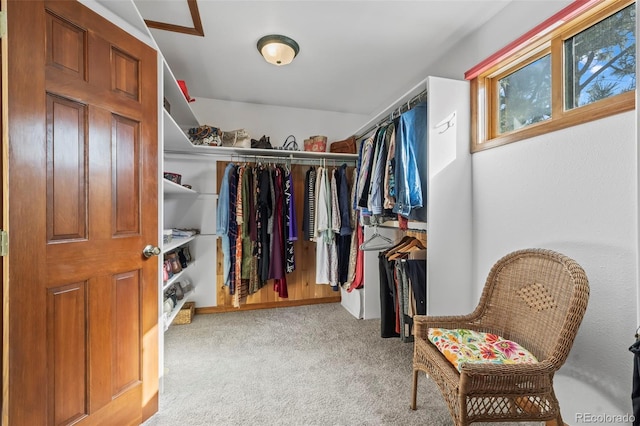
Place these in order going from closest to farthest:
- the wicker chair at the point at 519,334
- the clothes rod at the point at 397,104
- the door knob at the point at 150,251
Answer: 1. the wicker chair at the point at 519,334
2. the door knob at the point at 150,251
3. the clothes rod at the point at 397,104

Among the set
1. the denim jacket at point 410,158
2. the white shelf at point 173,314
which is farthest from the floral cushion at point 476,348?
the white shelf at point 173,314

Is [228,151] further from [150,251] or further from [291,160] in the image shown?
[150,251]

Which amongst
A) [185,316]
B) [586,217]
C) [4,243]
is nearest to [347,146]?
[586,217]

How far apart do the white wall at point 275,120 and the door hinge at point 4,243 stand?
2.43 meters

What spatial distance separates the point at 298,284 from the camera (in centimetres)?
327

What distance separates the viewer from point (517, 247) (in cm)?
161

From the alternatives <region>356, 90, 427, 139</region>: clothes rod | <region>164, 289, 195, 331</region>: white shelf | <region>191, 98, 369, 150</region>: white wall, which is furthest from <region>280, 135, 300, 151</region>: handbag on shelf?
<region>164, 289, 195, 331</region>: white shelf

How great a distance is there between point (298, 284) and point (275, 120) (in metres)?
1.99

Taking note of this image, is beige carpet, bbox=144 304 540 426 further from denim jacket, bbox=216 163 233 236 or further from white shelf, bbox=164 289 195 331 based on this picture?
denim jacket, bbox=216 163 233 236

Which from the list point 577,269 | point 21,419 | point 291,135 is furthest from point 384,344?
point 291,135

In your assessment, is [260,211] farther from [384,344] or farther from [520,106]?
[520,106]

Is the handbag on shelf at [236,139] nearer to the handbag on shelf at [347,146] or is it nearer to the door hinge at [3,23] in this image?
the handbag on shelf at [347,146]

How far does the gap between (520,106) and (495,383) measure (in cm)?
155

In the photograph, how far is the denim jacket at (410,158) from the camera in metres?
1.75
